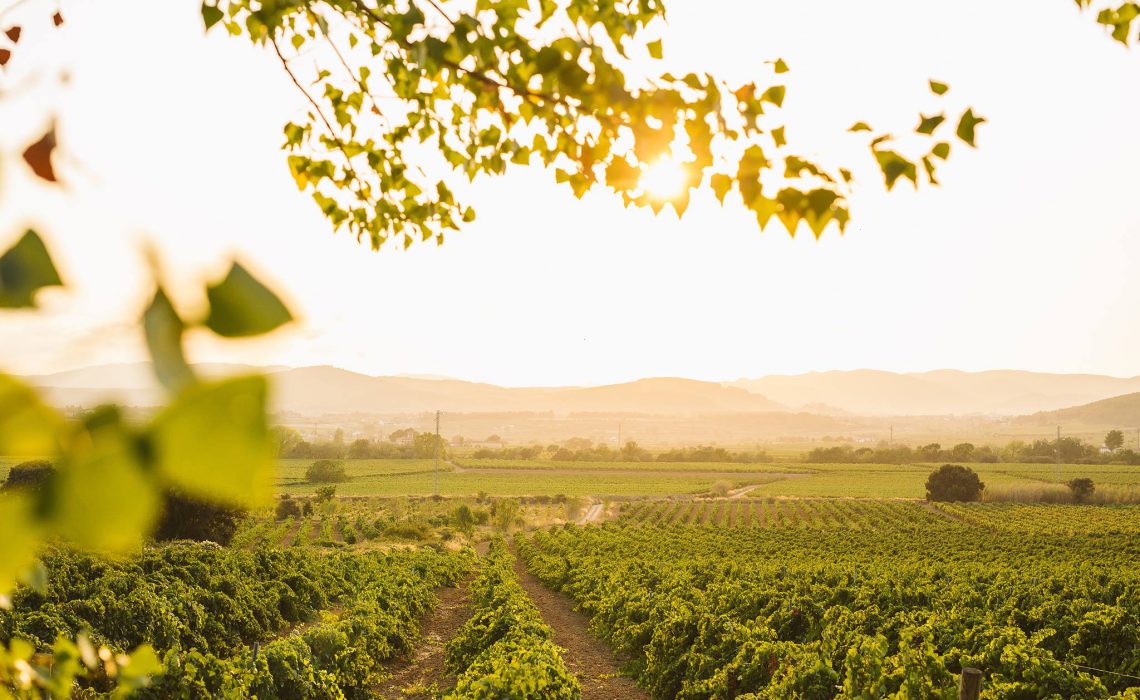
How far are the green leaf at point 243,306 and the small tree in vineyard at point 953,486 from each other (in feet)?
258

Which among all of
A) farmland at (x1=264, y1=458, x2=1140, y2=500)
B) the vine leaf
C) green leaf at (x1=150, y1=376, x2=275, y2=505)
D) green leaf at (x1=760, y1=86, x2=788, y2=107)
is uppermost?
green leaf at (x1=760, y1=86, x2=788, y2=107)

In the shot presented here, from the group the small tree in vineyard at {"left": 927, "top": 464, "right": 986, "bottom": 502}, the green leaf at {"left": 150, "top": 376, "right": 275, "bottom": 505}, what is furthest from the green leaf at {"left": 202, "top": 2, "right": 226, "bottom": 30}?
the small tree in vineyard at {"left": 927, "top": 464, "right": 986, "bottom": 502}

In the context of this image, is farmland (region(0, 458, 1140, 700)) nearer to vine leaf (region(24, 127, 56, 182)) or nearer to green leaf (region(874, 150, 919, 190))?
vine leaf (region(24, 127, 56, 182))

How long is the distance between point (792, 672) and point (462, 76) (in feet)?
30.1

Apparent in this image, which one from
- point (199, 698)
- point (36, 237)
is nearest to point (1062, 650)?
point (199, 698)

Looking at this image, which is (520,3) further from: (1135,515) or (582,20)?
(1135,515)

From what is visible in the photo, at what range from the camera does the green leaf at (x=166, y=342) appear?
357 mm

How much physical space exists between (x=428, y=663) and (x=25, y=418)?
1630 centimetres

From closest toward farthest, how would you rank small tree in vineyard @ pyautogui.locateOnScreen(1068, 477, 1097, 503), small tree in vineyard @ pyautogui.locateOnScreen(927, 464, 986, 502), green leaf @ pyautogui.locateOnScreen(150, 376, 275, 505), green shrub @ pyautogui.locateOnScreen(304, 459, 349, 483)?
green leaf @ pyautogui.locateOnScreen(150, 376, 275, 505), small tree in vineyard @ pyautogui.locateOnScreen(1068, 477, 1097, 503), small tree in vineyard @ pyautogui.locateOnScreen(927, 464, 986, 502), green shrub @ pyautogui.locateOnScreen(304, 459, 349, 483)

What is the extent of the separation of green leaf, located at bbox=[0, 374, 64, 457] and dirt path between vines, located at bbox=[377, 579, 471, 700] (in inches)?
515

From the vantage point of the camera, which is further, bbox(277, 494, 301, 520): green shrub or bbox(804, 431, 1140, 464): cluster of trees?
bbox(804, 431, 1140, 464): cluster of trees

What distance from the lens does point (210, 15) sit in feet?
7.29

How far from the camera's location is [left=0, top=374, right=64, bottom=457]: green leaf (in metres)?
0.40

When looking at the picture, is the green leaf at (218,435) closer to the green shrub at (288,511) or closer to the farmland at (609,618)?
the farmland at (609,618)
